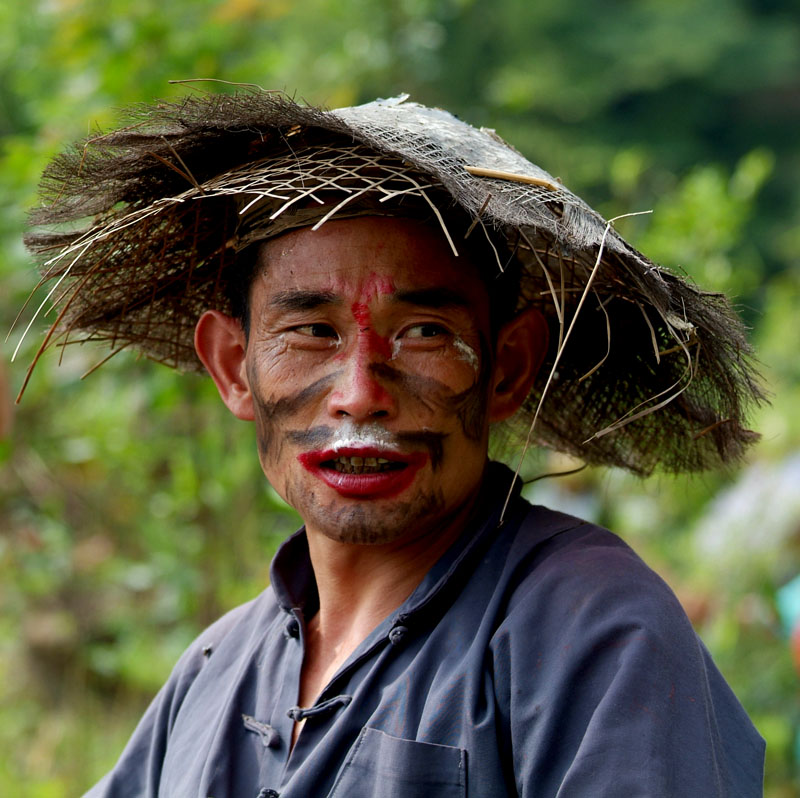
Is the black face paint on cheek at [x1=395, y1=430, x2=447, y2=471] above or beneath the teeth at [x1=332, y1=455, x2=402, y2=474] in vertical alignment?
above

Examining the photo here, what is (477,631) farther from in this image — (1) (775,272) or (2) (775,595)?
(1) (775,272)

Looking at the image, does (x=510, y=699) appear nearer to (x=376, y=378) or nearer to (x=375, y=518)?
(x=375, y=518)

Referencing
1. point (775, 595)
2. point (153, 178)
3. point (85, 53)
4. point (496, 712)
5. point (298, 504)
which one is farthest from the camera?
point (775, 595)

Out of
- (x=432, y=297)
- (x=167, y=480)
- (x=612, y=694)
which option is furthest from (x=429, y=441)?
(x=167, y=480)

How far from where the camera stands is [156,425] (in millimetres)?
4363

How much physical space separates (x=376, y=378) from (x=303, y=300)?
205 mm

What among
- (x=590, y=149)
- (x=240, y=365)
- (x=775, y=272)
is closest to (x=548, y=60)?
(x=590, y=149)

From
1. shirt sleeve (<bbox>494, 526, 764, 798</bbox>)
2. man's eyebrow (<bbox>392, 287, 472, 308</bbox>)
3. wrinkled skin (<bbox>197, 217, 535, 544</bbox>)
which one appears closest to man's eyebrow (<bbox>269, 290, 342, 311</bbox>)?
wrinkled skin (<bbox>197, 217, 535, 544</bbox>)

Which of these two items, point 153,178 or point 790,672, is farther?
point 790,672

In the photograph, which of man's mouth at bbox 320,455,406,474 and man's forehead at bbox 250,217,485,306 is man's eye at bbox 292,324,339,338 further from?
man's mouth at bbox 320,455,406,474

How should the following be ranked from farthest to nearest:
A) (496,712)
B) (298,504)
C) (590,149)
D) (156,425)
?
(590,149)
(156,425)
(298,504)
(496,712)

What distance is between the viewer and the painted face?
5.74 feet

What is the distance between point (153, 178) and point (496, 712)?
44.1 inches

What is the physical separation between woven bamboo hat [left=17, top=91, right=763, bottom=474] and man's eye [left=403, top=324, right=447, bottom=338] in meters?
0.14
